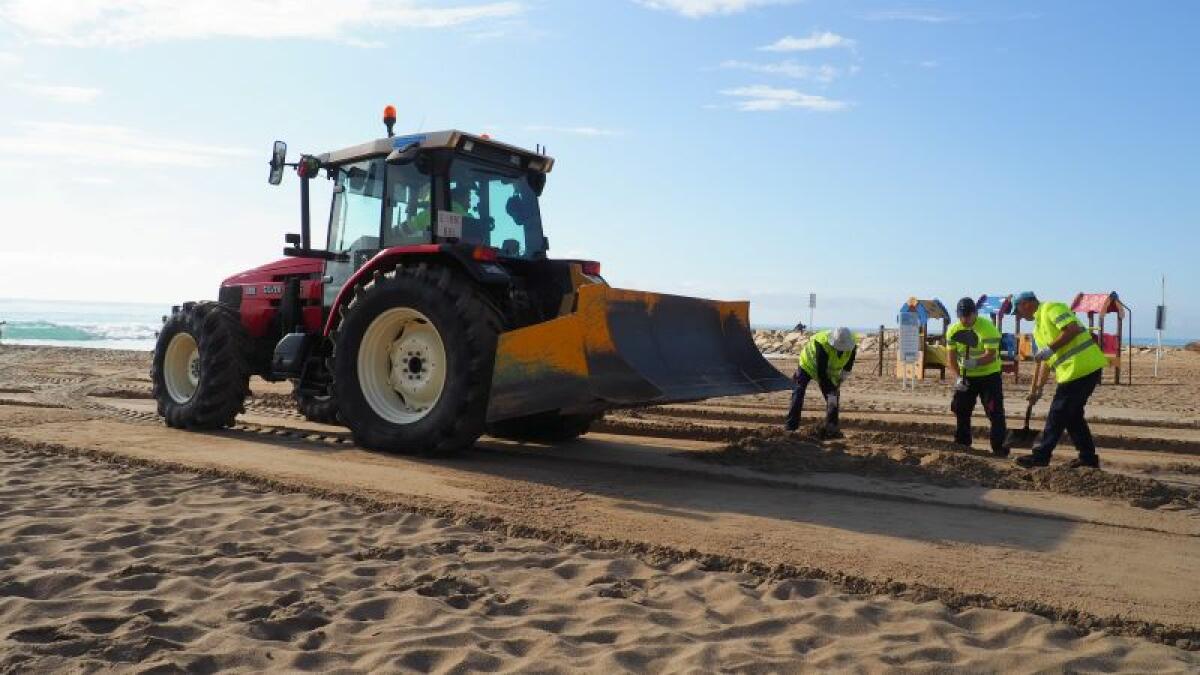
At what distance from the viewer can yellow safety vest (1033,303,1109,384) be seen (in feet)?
24.1

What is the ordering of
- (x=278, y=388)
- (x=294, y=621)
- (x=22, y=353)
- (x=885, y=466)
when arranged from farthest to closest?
1. (x=22, y=353)
2. (x=278, y=388)
3. (x=885, y=466)
4. (x=294, y=621)

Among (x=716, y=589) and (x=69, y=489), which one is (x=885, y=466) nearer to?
(x=716, y=589)

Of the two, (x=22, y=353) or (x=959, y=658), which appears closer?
(x=959, y=658)

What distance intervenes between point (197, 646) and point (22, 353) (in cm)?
2963

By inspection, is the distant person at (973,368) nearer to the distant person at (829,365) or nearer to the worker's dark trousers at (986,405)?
the worker's dark trousers at (986,405)

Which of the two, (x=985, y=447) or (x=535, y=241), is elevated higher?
(x=535, y=241)

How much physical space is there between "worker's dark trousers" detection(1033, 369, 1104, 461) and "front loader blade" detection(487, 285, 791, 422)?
2.23 m

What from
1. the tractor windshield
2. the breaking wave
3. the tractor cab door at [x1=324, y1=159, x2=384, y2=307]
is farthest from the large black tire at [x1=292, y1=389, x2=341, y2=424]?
the breaking wave

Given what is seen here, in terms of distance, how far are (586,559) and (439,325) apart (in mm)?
3104

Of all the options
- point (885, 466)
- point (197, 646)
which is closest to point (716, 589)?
point (197, 646)

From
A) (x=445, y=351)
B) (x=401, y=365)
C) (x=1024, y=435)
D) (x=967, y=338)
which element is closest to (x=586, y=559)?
(x=445, y=351)

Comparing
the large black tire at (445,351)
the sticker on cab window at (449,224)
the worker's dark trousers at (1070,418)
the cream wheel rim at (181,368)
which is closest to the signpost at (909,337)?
the worker's dark trousers at (1070,418)

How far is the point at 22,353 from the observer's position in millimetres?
28172

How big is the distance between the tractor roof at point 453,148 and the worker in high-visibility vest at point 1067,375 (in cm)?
449
